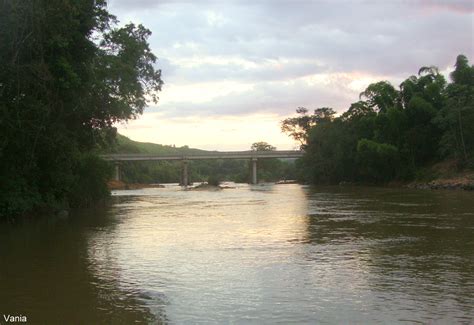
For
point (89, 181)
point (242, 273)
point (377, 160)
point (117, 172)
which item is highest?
point (377, 160)

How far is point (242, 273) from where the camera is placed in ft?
38.2

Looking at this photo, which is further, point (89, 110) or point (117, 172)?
point (117, 172)

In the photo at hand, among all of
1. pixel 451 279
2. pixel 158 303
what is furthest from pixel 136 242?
pixel 451 279

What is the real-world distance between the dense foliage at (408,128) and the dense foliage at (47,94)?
40.7 meters

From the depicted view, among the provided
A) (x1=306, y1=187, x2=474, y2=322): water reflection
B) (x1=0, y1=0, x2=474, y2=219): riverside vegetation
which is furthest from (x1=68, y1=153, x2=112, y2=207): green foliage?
(x1=306, y1=187, x2=474, y2=322): water reflection

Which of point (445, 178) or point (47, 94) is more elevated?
point (47, 94)

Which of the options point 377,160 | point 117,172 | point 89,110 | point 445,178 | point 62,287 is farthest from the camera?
point 117,172

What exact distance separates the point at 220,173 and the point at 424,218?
144487 mm

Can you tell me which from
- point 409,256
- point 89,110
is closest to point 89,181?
point 89,110

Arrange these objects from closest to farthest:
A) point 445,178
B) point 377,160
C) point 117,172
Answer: point 445,178, point 377,160, point 117,172

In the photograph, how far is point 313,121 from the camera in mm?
102688

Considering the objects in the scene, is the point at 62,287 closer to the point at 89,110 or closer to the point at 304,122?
the point at 89,110

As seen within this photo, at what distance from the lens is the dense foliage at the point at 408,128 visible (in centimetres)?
5584

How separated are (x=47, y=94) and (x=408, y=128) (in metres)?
53.7
